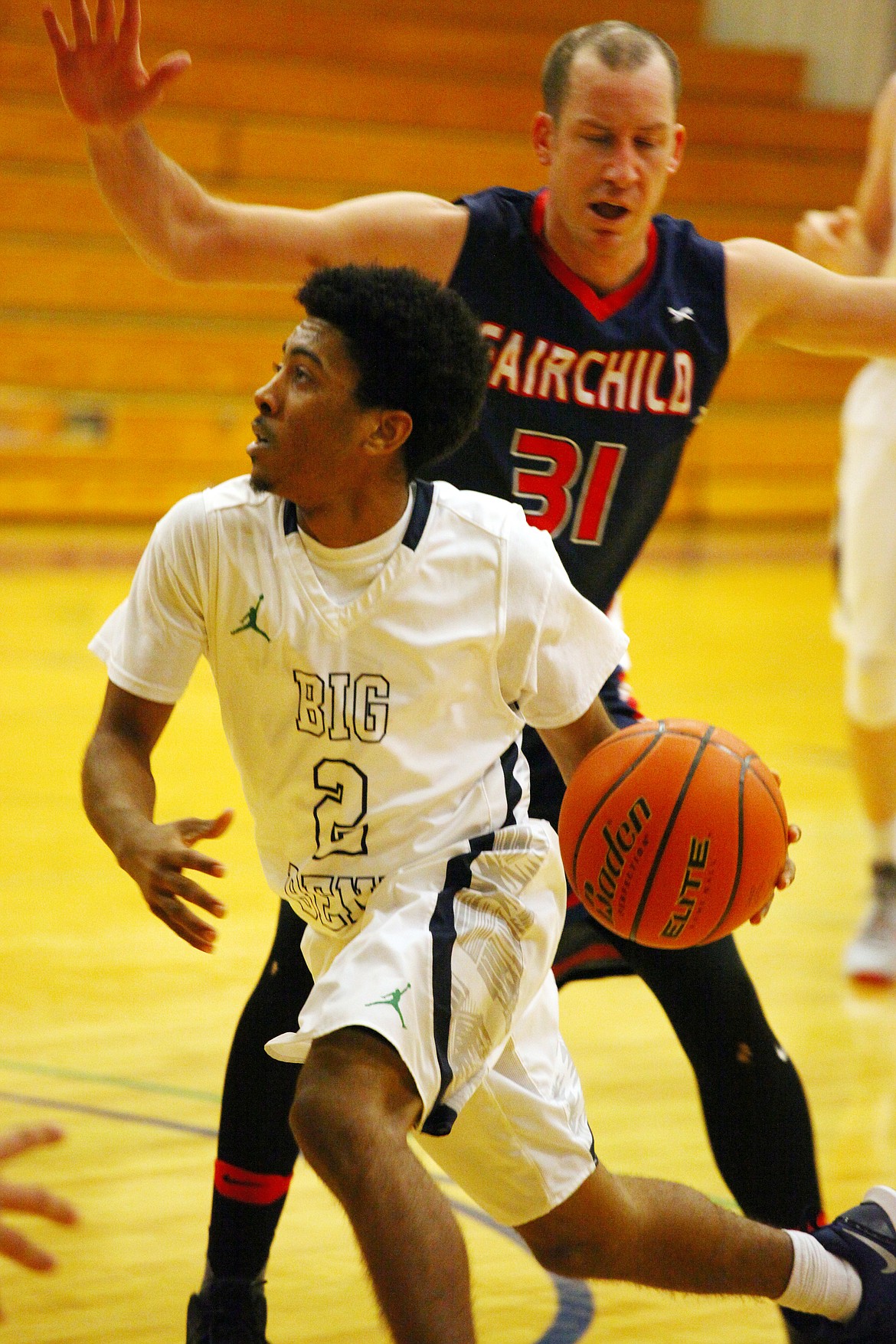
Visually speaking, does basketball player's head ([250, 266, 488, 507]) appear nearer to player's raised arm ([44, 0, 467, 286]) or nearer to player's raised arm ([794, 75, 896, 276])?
player's raised arm ([44, 0, 467, 286])

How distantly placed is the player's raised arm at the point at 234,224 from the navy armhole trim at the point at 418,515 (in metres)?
0.61

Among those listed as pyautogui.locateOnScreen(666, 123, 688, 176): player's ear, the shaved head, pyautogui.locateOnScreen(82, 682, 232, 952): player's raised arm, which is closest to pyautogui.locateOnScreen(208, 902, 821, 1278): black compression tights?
pyautogui.locateOnScreen(82, 682, 232, 952): player's raised arm

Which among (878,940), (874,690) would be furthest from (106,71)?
(878,940)

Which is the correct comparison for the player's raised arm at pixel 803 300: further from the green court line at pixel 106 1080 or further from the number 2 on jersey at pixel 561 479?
the green court line at pixel 106 1080

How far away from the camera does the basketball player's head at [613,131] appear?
287 centimetres

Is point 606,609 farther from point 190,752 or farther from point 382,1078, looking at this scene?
point 190,752

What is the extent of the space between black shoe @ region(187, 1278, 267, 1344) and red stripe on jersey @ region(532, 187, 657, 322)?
171 cm

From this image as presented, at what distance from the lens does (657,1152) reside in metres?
3.61

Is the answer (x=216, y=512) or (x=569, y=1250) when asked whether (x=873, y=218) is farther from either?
(x=569, y=1250)

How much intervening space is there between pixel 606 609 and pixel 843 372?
1127 cm

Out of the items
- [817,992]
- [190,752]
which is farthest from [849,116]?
[817,992]

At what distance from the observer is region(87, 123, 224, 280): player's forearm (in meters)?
2.93

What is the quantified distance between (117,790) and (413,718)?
41 centimetres

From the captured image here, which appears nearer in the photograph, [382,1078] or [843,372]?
[382,1078]
